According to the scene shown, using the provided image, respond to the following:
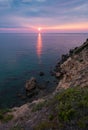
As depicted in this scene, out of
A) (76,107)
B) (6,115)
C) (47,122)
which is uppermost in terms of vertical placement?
(76,107)

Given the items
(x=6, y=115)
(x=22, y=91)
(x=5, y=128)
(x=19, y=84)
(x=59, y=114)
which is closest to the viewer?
(x=59, y=114)

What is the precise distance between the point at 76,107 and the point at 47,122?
2.03 meters

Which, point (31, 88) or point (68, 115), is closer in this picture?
point (68, 115)

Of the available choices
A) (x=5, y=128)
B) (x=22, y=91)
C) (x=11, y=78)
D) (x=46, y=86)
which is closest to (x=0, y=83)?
(x=11, y=78)

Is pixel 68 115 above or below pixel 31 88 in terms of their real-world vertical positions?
above

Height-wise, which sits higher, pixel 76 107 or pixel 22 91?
pixel 76 107

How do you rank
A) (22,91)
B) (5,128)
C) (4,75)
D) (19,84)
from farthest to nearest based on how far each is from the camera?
(4,75)
(19,84)
(22,91)
(5,128)

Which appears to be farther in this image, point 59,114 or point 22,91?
point 22,91

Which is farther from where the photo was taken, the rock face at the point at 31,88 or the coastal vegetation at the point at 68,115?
the rock face at the point at 31,88

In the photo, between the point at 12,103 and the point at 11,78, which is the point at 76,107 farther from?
the point at 11,78

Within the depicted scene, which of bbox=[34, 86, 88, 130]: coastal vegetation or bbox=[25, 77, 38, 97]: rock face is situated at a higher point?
bbox=[34, 86, 88, 130]: coastal vegetation

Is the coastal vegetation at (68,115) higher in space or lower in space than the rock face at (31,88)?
higher

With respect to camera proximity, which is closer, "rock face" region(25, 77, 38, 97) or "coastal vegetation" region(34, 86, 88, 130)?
"coastal vegetation" region(34, 86, 88, 130)

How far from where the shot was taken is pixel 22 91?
5091cm
